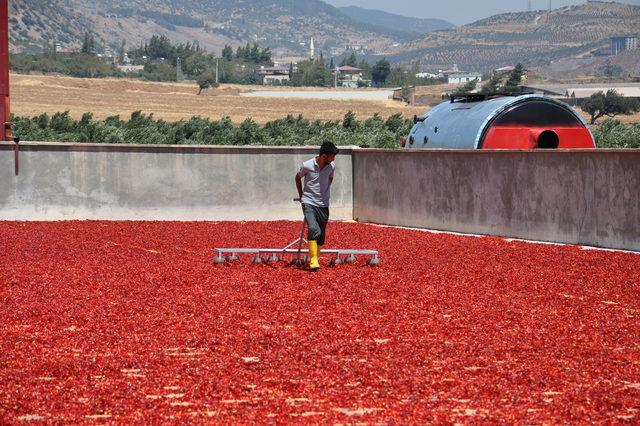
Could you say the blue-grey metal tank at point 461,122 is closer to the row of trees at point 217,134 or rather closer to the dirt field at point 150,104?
the row of trees at point 217,134

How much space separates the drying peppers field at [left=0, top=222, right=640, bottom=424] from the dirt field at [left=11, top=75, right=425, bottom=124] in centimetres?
7832

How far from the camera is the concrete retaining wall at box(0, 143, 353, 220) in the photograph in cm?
2544

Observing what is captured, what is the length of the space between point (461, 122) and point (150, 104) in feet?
321

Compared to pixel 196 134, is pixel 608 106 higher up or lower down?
higher up

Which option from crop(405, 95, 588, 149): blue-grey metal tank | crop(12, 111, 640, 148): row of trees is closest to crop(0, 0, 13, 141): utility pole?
crop(405, 95, 588, 149): blue-grey metal tank

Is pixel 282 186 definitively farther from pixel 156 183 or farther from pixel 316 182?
pixel 316 182

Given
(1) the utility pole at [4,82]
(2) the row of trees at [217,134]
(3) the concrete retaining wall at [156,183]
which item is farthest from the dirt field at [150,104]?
Answer: (3) the concrete retaining wall at [156,183]

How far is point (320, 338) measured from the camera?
11211 millimetres

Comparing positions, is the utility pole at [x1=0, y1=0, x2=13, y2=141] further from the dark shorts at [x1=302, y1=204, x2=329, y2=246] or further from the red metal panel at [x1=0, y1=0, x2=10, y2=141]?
the dark shorts at [x1=302, y1=204, x2=329, y2=246]

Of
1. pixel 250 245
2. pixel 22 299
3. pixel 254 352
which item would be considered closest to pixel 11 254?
pixel 250 245

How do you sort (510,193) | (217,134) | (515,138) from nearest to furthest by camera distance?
(510,193) → (515,138) → (217,134)

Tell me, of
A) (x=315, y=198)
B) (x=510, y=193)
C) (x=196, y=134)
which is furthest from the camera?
(x=196, y=134)

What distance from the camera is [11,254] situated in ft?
61.0

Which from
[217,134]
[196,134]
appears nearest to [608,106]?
[217,134]
